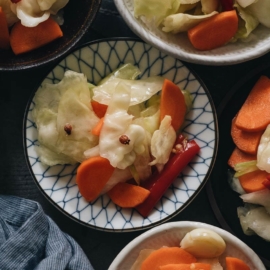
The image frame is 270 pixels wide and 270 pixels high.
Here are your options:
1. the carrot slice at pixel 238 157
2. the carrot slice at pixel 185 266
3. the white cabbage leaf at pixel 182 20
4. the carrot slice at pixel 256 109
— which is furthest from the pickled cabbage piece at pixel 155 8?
the carrot slice at pixel 185 266

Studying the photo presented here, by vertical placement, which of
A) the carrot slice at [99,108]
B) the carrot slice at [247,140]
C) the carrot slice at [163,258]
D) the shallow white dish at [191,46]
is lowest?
the carrot slice at [163,258]

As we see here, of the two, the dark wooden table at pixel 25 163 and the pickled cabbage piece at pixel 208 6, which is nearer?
the pickled cabbage piece at pixel 208 6

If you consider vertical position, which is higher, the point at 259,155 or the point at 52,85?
the point at 52,85

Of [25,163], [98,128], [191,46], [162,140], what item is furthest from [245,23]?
[25,163]

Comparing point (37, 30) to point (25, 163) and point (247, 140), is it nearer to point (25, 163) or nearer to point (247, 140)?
point (25, 163)

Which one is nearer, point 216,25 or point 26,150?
point 216,25

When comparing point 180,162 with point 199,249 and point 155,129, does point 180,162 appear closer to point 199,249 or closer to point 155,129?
point 155,129

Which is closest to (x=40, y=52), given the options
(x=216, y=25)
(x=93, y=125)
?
(x=93, y=125)

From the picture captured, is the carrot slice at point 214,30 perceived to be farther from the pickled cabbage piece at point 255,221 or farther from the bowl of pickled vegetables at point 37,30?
the pickled cabbage piece at point 255,221
